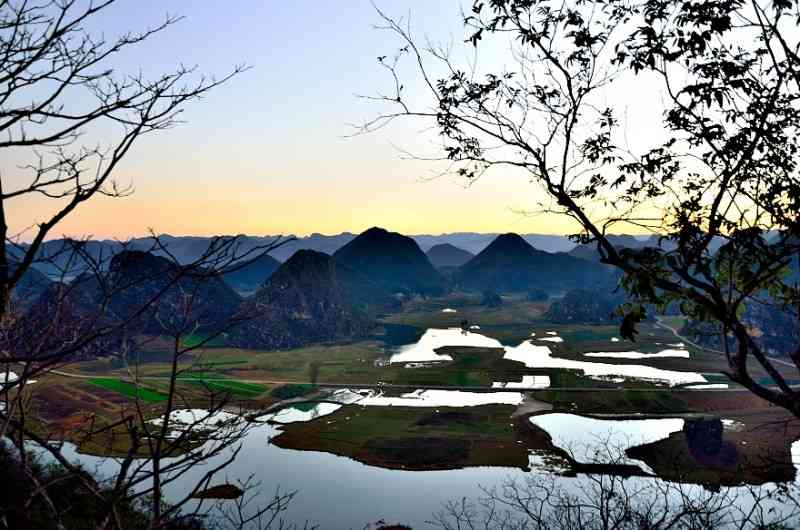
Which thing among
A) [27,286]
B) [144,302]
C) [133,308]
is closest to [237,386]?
[27,286]

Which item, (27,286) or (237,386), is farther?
(237,386)

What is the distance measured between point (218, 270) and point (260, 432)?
53484mm

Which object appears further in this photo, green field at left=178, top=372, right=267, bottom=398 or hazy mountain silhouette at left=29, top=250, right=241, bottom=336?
green field at left=178, top=372, right=267, bottom=398

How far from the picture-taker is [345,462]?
4509 centimetres

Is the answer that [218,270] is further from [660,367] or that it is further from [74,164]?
[660,367]

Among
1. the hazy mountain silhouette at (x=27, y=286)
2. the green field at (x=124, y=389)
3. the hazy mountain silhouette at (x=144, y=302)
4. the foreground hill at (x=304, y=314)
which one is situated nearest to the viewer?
the hazy mountain silhouette at (x=144, y=302)

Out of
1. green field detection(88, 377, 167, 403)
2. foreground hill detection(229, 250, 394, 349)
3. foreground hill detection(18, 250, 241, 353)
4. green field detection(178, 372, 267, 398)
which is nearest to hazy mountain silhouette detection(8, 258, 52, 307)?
foreground hill detection(18, 250, 241, 353)

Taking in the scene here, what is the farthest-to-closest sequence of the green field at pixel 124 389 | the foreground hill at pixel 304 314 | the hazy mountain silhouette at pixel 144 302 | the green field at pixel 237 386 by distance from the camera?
the foreground hill at pixel 304 314, the green field at pixel 237 386, the green field at pixel 124 389, the hazy mountain silhouette at pixel 144 302

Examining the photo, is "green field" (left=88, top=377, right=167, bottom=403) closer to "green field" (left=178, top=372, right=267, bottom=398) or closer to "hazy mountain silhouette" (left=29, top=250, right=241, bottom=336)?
"green field" (left=178, top=372, right=267, bottom=398)

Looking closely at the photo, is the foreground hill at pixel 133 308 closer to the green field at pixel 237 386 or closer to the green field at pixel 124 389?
the green field at pixel 124 389

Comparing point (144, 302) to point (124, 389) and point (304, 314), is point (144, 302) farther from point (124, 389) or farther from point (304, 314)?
point (304, 314)

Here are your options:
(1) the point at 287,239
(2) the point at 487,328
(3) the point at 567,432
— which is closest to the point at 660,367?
(3) the point at 567,432

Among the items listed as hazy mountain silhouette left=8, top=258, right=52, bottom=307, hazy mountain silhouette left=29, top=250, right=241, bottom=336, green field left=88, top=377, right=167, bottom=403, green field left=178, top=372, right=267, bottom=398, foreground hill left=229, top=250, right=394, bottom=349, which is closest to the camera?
hazy mountain silhouette left=29, top=250, right=241, bottom=336

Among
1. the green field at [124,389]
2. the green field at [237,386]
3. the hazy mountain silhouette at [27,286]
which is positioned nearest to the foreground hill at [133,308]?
the hazy mountain silhouette at [27,286]
